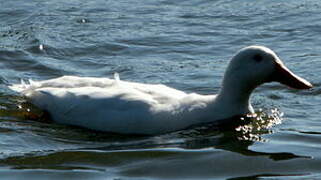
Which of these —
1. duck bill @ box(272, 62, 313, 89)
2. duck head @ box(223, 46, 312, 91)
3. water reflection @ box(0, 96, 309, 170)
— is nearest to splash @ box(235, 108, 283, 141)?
water reflection @ box(0, 96, 309, 170)

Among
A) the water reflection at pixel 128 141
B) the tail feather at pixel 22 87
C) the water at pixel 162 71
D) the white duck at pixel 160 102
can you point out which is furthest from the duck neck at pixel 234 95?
the tail feather at pixel 22 87

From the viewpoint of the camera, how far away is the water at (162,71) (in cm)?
775

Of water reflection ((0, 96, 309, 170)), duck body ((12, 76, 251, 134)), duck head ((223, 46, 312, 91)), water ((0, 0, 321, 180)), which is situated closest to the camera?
water ((0, 0, 321, 180))

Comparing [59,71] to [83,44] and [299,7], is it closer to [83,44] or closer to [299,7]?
[83,44]

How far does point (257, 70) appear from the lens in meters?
8.82

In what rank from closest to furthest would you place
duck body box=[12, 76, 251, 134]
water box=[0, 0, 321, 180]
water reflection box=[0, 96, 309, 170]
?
water box=[0, 0, 321, 180], water reflection box=[0, 96, 309, 170], duck body box=[12, 76, 251, 134]

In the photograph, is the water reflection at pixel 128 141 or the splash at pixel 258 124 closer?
the water reflection at pixel 128 141

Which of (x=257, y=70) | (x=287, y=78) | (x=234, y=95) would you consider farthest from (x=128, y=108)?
(x=287, y=78)

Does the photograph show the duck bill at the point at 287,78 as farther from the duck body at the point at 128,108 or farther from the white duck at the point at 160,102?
the duck body at the point at 128,108

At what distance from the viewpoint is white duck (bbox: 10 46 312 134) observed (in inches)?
339

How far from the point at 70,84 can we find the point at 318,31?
4970 mm

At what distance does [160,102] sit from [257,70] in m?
1.03

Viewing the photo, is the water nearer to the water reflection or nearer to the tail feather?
the water reflection

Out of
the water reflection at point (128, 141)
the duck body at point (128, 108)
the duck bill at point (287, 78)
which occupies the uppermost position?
the duck bill at point (287, 78)
